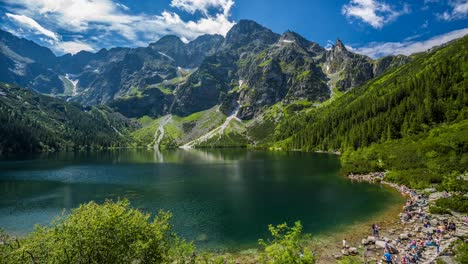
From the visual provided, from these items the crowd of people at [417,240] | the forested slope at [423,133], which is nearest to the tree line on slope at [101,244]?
the crowd of people at [417,240]

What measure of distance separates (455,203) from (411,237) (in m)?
18.0

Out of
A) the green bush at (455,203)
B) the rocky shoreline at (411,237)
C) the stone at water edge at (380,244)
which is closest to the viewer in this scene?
the rocky shoreline at (411,237)

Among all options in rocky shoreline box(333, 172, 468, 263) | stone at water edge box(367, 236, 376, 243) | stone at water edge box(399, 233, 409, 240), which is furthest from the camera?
stone at water edge box(399, 233, 409, 240)

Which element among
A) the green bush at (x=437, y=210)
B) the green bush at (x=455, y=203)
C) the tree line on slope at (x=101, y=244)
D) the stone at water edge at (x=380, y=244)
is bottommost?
the stone at water edge at (x=380, y=244)

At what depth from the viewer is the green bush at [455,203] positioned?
5262 centimetres

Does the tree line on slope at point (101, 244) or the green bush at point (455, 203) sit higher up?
the tree line on slope at point (101, 244)

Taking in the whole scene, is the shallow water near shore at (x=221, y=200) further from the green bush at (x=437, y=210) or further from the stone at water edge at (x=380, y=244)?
the green bush at (x=437, y=210)

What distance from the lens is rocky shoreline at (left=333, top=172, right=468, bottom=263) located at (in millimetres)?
38188

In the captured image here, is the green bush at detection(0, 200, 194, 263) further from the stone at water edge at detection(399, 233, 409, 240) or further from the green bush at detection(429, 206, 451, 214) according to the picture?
the green bush at detection(429, 206, 451, 214)

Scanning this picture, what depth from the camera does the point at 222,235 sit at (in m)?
50.3

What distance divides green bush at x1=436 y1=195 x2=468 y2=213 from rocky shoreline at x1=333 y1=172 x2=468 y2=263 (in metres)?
1.86

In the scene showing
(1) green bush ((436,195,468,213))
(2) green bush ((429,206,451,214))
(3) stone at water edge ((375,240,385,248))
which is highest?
(1) green bush ((436,195,468,213))

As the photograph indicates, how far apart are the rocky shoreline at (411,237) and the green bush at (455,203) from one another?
1863 millimetres

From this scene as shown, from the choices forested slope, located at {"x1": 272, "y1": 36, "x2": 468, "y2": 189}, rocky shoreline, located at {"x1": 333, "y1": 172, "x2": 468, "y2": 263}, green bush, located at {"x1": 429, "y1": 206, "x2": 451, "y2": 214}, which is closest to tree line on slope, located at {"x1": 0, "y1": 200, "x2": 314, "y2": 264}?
rocky shoreline, located at {"x1": 333, "y1": 172, "x2": 468, "y2": 263}
